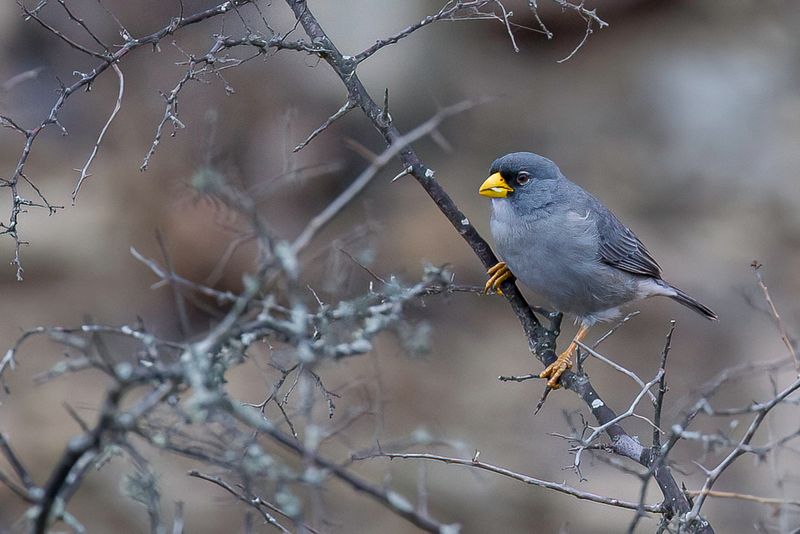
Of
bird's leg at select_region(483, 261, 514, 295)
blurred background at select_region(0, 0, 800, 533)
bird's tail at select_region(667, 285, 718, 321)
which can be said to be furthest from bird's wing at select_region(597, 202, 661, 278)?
blurred background at select_region(0, 0, 800, 533)

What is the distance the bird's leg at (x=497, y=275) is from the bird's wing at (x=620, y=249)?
3.41 ft

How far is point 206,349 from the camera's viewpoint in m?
2.27

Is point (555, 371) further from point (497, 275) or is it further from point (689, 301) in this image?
point (689, 301)

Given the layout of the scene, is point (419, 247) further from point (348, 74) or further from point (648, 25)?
point (348, 74)

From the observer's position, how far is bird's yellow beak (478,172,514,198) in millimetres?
6527

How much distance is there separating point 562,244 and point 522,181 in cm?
58

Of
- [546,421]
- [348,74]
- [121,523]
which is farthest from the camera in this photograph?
[546,421]

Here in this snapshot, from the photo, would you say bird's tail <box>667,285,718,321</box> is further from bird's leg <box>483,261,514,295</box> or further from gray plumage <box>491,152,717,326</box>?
bird's leg <box>483,261,514,295</box>

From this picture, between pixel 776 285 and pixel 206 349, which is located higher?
pixel 776 285

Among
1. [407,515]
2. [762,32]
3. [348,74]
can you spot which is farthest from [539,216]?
[762,32]

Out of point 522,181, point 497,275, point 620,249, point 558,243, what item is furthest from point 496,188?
point 620,249

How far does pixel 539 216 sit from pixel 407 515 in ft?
14.7

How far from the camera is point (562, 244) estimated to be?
21.1ft

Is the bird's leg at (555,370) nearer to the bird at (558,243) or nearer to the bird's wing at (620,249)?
the bird at (558,243)
